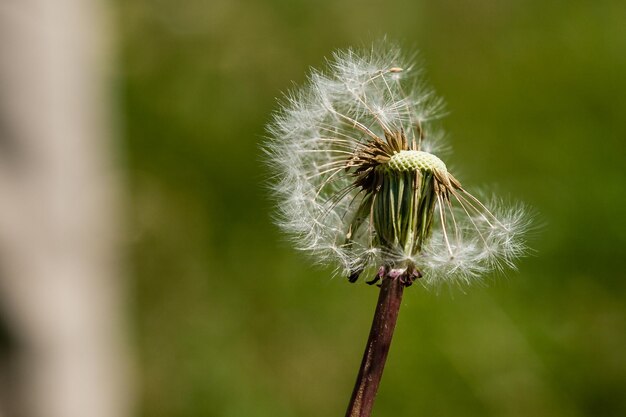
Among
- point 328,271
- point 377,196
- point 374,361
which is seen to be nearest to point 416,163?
point 377,196

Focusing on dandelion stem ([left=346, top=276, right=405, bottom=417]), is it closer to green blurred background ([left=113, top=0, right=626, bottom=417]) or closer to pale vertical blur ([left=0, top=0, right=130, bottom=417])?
green blurred background ([left=113, top=0, right=626, bottom=417])

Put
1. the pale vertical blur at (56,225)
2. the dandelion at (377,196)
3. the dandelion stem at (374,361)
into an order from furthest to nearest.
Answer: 1. the pale vertical blur at (56,225)
2. the dandelion at (377,196)
3. the dandelion stem at (374,361)

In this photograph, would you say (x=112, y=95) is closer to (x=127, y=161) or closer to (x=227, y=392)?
→ (x=127, y=161)

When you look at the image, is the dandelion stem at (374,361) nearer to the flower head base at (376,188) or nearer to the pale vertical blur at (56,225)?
the flower head base at (376,188)

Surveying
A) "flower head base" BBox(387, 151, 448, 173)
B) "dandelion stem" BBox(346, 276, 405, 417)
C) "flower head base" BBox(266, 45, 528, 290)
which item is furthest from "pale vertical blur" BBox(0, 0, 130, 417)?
"dandelion stem" BBox(346, 276, 405, 417)

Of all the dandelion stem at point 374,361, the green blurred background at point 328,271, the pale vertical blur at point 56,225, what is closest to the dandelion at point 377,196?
the dandelion stem at point 374,361

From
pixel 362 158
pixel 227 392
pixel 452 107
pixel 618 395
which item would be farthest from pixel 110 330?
pixel 362 158
